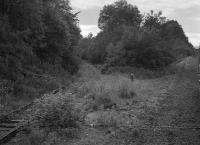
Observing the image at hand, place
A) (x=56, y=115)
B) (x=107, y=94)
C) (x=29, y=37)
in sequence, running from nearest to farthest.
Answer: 1. (x=56, y=115)
2. (x=107, y=94)
3. (x=29, y=37)

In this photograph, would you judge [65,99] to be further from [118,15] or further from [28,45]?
[118,15]

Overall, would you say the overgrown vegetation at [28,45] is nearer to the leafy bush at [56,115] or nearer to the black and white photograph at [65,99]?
the black and white photograph at [65,99]

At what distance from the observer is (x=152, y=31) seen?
150 feet

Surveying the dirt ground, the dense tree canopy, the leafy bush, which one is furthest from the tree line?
the dense tree canopy

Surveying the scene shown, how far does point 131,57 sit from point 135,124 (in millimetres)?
32126

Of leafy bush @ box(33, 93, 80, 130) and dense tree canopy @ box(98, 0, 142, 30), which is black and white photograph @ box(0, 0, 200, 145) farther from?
dense tree canopy @ box(98, 0, 142, 30)

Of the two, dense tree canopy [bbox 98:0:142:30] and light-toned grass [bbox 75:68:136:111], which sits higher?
dense tree canopy [bbox 98:0:142:30]

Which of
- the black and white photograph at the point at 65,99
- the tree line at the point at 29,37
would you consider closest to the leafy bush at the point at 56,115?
the black and white photograph at the point at 65,99

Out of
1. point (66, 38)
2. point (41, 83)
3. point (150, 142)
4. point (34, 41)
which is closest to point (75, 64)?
point (66, 38)

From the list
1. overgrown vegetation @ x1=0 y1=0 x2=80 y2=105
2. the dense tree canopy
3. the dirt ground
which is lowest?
the dirt ground

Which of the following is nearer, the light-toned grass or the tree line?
the light-toned grass

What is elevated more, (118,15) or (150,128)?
(118,15)

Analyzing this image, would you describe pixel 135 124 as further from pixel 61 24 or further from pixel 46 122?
pixel 61 24

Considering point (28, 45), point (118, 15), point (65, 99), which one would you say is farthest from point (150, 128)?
point (118, 15)
